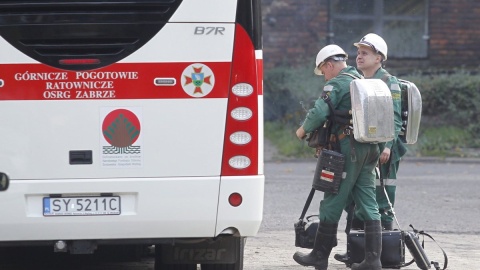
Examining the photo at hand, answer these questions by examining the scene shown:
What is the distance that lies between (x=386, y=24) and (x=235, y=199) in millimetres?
16229

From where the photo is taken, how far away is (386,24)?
898 inches

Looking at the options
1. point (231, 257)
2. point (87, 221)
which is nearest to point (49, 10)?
point (87, 221)

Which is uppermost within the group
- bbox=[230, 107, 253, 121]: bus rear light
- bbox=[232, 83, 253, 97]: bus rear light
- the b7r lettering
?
the b7r lettering

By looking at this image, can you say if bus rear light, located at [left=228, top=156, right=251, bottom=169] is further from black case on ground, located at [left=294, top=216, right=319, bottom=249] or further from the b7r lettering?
black case on ground, located at [left=294, top=216, right=319, bottom=249]

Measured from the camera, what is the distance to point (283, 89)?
67.9 feet

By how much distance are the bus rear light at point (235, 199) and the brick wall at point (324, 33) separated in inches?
574

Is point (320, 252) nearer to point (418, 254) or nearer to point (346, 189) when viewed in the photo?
point (346, 189)

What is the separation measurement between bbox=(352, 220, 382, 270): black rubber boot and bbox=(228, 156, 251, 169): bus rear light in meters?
1.35

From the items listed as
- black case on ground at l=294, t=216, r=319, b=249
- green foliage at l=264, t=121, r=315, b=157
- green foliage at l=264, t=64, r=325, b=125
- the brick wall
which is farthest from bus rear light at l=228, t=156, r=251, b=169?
the brick wall

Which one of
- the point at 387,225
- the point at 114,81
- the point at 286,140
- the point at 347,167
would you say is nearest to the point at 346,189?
the point at 347,167

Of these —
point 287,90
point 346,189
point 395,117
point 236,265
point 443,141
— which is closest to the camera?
point 236,265

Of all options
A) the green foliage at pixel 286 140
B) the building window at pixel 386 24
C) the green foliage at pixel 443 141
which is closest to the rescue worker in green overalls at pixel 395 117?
the green foliage at pixel 286 140

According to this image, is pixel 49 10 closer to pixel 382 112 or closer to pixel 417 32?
pixel 382 112

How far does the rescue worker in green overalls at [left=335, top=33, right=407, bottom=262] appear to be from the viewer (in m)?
8.48
